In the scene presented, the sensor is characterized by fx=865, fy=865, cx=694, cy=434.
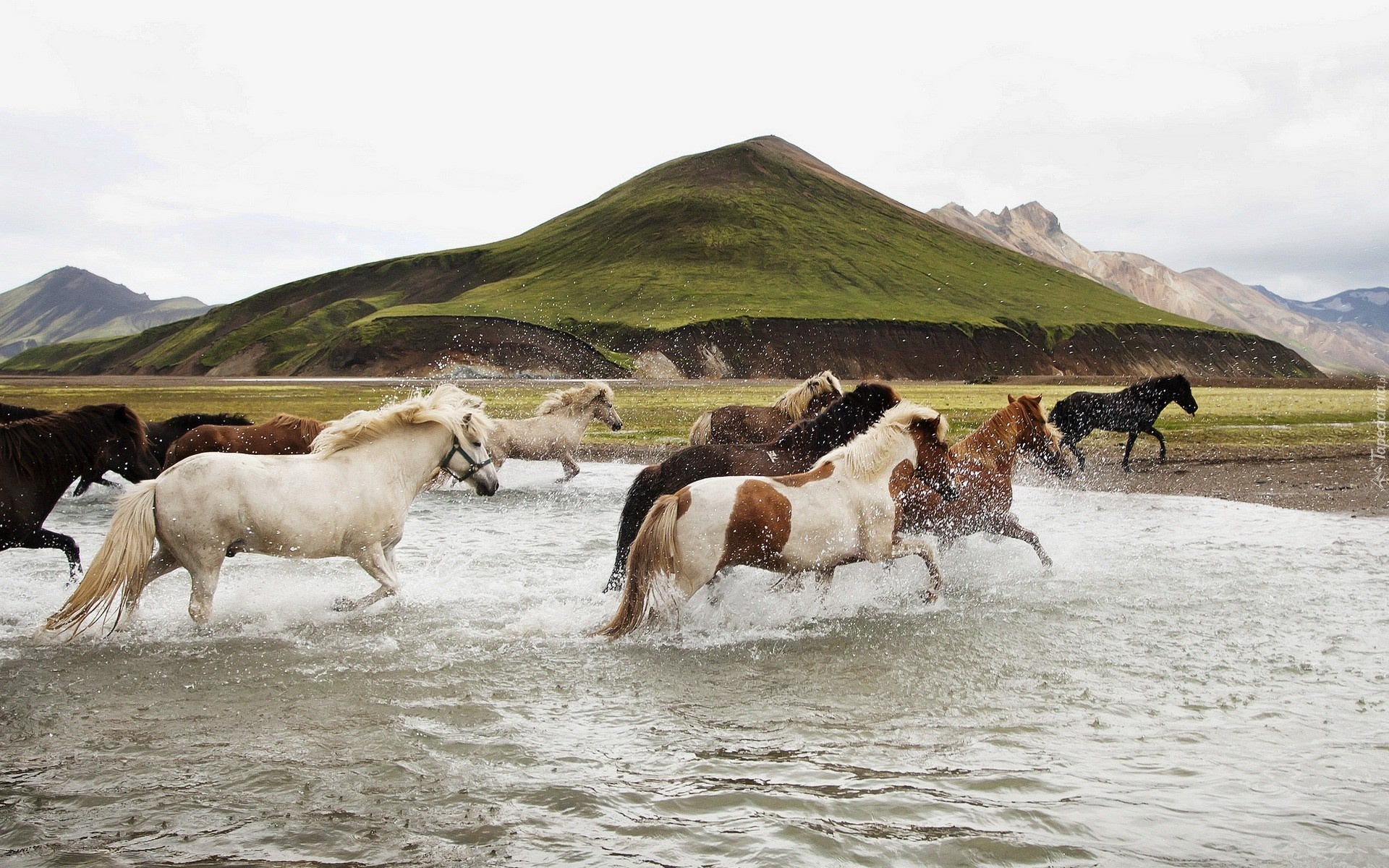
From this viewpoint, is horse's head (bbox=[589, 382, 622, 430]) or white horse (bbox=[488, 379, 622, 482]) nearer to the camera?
white horse (bbox=[488, 379, 622, 482])

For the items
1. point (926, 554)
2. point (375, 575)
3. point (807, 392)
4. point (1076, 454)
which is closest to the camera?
point (375, 575)

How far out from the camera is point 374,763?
492cm

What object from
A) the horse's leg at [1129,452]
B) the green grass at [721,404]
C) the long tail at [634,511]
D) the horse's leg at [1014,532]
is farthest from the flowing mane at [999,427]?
the green grass at [721,404]

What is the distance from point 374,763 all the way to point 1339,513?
47.3 ft

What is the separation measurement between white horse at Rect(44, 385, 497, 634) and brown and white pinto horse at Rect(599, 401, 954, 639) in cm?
225

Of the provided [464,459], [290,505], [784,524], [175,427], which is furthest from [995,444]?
[175,427]

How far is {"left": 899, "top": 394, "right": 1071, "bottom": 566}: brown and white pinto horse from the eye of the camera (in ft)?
29.9

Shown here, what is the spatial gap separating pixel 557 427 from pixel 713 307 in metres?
88.1

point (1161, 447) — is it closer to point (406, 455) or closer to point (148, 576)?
point (406, 455)

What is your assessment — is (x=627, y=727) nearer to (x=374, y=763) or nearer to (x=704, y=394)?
(x=374, y=763)

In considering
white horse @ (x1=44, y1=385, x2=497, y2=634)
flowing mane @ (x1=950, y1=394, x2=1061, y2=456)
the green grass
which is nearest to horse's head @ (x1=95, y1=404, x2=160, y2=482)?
white horse @ (x1=44, y1=385, x2=497, y2=634)

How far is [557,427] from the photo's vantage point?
17.3 m

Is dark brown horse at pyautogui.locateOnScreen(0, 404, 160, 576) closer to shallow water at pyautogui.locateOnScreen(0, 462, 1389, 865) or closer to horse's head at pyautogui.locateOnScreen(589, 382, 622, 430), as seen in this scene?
shallow water at pyautogui.locateOnScreen(0, 462, 1389, 865)

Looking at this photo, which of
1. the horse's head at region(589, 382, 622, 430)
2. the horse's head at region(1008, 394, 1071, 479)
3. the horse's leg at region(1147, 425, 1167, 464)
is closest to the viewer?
the horse's head at region(1008, 394, 1071, 479)
